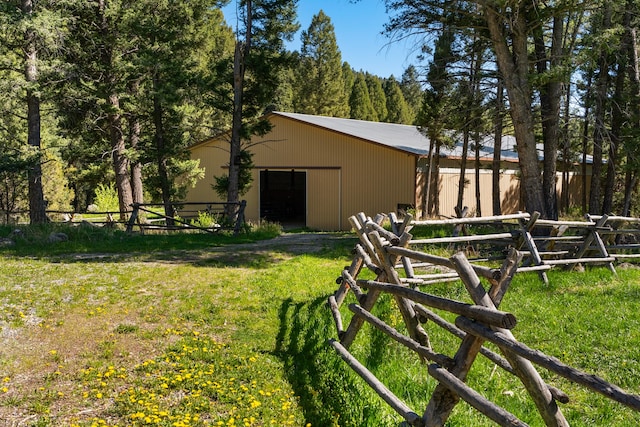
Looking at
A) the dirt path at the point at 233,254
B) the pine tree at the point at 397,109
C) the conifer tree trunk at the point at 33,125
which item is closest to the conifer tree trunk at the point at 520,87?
the dirt path at the point at 233,254

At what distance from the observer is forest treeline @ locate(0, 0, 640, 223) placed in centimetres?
1171

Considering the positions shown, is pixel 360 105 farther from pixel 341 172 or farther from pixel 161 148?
pixel 161 148

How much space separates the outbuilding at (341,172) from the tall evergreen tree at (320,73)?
23634 millimetres

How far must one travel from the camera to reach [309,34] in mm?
49188

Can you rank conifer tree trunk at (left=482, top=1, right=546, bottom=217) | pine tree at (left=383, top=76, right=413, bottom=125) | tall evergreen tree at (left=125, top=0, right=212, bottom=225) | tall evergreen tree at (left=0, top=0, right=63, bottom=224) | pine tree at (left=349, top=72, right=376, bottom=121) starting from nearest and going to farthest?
1. conifer tree trunk at (left=482, top=1, right=546, bottom=217)
2. tall evergreen tree at (left=0, top=0, right=63, bottom=224)
3. tall evergreen tree at (left=125, top=0, right=212, bottom=225)
4. pine tree at (left=349, top=72, right=376, bottom=121)
5. pine tree at (left=383, top=76, right=413, bottom=125)

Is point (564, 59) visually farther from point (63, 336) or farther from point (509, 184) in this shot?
point (509, 184)

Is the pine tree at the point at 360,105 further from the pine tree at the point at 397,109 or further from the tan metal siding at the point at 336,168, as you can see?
the tan metal siding at the point at 336,168

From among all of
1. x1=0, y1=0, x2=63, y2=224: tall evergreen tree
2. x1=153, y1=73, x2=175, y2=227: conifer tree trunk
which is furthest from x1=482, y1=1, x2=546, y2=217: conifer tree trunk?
x1=153, y1=73, x2=175, y2=227: conifer tree trunk

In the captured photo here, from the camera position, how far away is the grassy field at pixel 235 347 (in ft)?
14.4

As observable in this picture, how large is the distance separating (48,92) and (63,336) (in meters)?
13.7

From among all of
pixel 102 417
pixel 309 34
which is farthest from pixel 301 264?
A: pixel 309 34

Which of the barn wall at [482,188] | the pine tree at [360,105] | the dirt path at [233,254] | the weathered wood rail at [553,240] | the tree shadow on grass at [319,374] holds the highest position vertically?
the pine tree at [360,105]

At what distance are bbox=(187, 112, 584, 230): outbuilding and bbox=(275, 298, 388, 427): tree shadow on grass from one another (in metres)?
12.3

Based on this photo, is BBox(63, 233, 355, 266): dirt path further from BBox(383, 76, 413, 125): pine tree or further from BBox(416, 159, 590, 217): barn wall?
BBox(383, 76, 413, 125): pine tree
